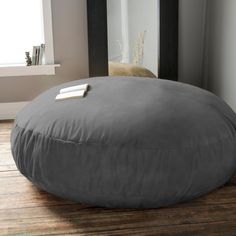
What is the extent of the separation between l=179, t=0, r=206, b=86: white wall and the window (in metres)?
1.06

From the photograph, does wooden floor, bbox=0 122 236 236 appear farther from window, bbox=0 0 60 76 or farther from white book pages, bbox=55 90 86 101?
window, bbox=0 0 60 76

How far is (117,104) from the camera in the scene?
1.66 m

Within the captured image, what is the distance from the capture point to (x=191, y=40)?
130 inches

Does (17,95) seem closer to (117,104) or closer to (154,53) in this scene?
(154,53)

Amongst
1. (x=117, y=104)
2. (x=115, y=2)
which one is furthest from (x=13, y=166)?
(x=115, y=2)

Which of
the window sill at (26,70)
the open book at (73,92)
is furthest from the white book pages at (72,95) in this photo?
the window sill at (26,70)

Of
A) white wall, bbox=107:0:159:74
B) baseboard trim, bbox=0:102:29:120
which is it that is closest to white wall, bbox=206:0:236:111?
white wall, bbox=107:0:159:74

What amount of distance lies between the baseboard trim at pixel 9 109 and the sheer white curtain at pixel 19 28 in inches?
13.2

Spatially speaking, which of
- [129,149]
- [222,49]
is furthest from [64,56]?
[129,149]

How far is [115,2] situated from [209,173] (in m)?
1.81

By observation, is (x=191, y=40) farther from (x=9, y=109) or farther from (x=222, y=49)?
(x=9, y=109)

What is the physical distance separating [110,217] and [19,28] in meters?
2.08

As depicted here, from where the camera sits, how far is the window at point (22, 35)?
3068 millimetres

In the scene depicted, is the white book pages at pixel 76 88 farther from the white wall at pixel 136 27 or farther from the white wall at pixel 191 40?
the white wall at pixel 191 40
